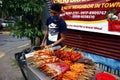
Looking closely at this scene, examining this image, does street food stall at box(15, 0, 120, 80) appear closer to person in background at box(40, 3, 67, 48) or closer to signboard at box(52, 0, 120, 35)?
signboard at box(52, 0, 120, 35)

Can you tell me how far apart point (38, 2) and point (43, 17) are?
153 centimetres

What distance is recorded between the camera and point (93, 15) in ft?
22.6

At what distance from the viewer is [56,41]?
5312 mm

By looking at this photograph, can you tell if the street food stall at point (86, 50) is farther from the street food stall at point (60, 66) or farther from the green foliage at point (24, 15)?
the green foliage at point (24, 15)

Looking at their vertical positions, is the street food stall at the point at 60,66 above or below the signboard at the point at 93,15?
Result: below

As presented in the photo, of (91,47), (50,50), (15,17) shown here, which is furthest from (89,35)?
(50,50)

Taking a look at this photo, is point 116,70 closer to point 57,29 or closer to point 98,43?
point 98,43

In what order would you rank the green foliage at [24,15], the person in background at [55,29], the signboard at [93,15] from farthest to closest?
the green foliage at [24,15], the signboard at [93,15], the person in background at [55,29]

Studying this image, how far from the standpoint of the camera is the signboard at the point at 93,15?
6.12 m

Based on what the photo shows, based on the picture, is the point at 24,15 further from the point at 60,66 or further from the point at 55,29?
the point at 60,66

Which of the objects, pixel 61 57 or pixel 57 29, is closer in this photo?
pixel 61 57

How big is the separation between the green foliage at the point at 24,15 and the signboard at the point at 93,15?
2.79 ft

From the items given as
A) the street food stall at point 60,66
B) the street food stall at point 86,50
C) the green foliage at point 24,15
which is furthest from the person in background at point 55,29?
the green foliage at point 24,15

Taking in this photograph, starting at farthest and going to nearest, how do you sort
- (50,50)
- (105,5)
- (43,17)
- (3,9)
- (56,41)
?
(43,17), (3,9), (105,5), (56,41), (50,50)
